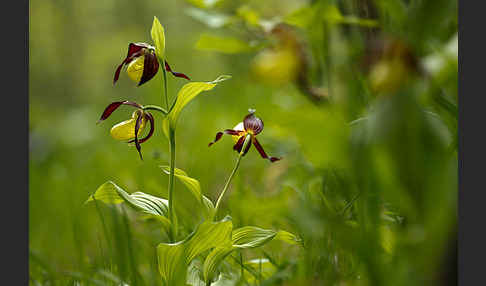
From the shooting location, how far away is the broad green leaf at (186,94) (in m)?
0.75

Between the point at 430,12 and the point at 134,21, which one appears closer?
the point at 430,12

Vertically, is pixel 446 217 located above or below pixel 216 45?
below

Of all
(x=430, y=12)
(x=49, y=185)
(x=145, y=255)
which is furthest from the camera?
(x=49, y=185)

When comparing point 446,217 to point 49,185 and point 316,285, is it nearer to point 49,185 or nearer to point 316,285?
point 316,285

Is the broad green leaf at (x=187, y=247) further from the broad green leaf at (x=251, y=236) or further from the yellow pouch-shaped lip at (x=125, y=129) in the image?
the yellow pouch-shaped lip at (x=125, y=129)

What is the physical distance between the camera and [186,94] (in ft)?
2.53

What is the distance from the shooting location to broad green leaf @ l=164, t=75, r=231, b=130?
2.47ft

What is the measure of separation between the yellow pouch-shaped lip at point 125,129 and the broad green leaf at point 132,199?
9 cm

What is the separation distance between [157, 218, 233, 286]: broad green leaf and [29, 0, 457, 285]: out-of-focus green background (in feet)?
0.38

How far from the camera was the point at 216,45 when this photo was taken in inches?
41.3

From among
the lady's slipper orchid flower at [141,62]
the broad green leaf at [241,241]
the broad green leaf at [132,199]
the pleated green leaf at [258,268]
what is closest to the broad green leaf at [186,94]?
the lady's slipper orchid flower at [141,62]

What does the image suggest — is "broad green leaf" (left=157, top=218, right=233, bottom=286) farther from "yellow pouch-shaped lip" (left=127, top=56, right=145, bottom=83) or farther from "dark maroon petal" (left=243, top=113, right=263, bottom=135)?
"yellow pouch-shaped lip" (left=127, top=56, right=145, bottom=83)

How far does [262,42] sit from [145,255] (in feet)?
2.29

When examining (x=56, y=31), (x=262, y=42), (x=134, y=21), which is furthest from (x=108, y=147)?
(x=134, y=21)
